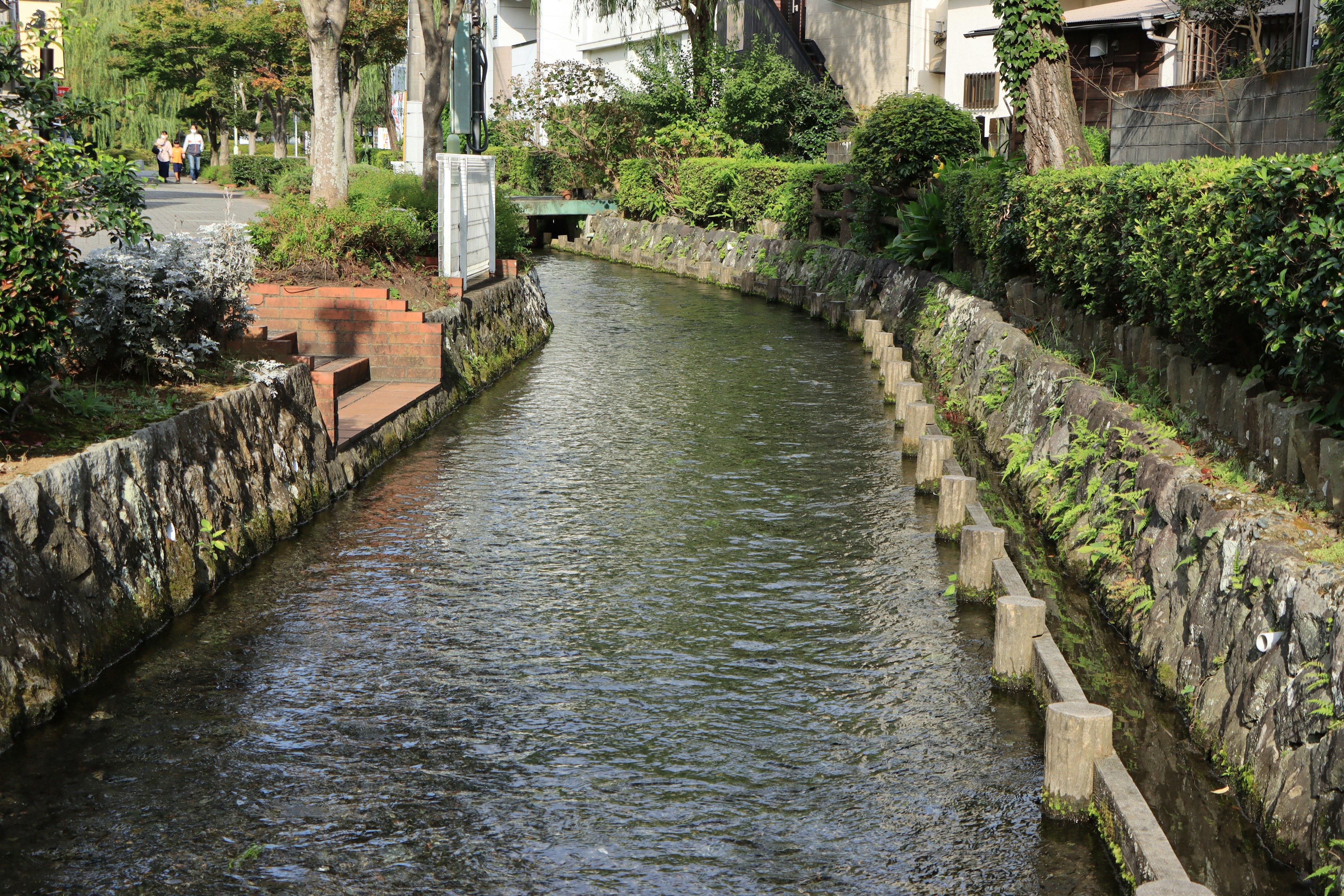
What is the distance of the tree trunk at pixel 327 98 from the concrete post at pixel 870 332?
7.33 m

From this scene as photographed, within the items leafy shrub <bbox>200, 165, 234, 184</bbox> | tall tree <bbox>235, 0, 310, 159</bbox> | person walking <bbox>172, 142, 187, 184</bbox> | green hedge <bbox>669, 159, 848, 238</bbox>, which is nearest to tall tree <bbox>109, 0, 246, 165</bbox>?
tall tree <bbox>235, 0, 310, 159</bbox>

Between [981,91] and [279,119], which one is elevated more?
[279,119]

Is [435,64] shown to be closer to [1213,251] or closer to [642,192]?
[642,192]

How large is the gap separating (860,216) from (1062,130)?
7826 millimetres

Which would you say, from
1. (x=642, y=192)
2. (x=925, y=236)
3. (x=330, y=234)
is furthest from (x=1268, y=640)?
(x=642, y=192)

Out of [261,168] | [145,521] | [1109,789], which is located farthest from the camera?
[261,168]

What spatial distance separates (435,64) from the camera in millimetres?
19703

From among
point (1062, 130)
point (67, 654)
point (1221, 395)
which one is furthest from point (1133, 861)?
point (1062, 130)

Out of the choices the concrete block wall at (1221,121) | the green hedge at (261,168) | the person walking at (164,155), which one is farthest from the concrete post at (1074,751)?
the person walking at (164,155)

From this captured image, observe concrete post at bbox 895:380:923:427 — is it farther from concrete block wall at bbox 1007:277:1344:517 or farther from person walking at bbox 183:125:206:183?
person walking at bbox 183:125:206:183

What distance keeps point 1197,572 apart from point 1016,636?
38.8 inches

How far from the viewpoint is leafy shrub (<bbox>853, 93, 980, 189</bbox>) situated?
2216 cm

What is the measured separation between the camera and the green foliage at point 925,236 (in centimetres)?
1983

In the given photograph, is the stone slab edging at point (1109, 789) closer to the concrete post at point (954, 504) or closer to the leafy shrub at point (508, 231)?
the concrete post at point (954, 504)
